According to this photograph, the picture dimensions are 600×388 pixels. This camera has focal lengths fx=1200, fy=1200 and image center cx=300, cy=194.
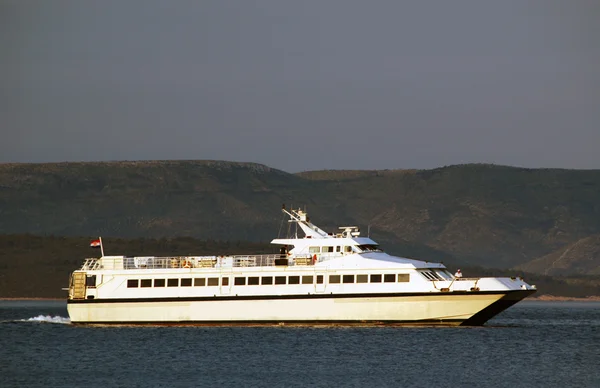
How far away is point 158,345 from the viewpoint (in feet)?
182

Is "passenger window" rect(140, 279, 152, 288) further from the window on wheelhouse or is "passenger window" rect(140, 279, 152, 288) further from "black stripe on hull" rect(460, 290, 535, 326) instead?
"black stripe on hull" rect(460, 290, 535, 326)

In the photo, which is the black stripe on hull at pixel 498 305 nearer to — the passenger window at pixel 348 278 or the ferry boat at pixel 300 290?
the ferry boat at pixel 300 290

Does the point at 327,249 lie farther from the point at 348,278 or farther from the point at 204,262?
the point at 204,262

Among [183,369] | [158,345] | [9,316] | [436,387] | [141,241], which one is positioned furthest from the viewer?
[141,241]

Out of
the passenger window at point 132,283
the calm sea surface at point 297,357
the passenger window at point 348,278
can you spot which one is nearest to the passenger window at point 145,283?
the passenger window at point 132,283

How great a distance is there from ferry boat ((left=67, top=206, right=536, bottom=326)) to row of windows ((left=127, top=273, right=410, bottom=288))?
5 centimetres

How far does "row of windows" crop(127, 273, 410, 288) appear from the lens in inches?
2313

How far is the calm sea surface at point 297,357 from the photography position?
149ft

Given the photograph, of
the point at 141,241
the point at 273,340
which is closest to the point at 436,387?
the point at 273,340

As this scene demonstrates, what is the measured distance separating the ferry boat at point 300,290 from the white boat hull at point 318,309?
0.16ft

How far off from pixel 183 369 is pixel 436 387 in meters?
10.5

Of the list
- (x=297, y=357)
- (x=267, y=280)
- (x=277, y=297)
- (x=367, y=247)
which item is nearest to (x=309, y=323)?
(x=277, y=297)

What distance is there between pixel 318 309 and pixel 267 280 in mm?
2965

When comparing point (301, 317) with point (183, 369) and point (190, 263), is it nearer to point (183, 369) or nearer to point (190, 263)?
point (190, 263)
